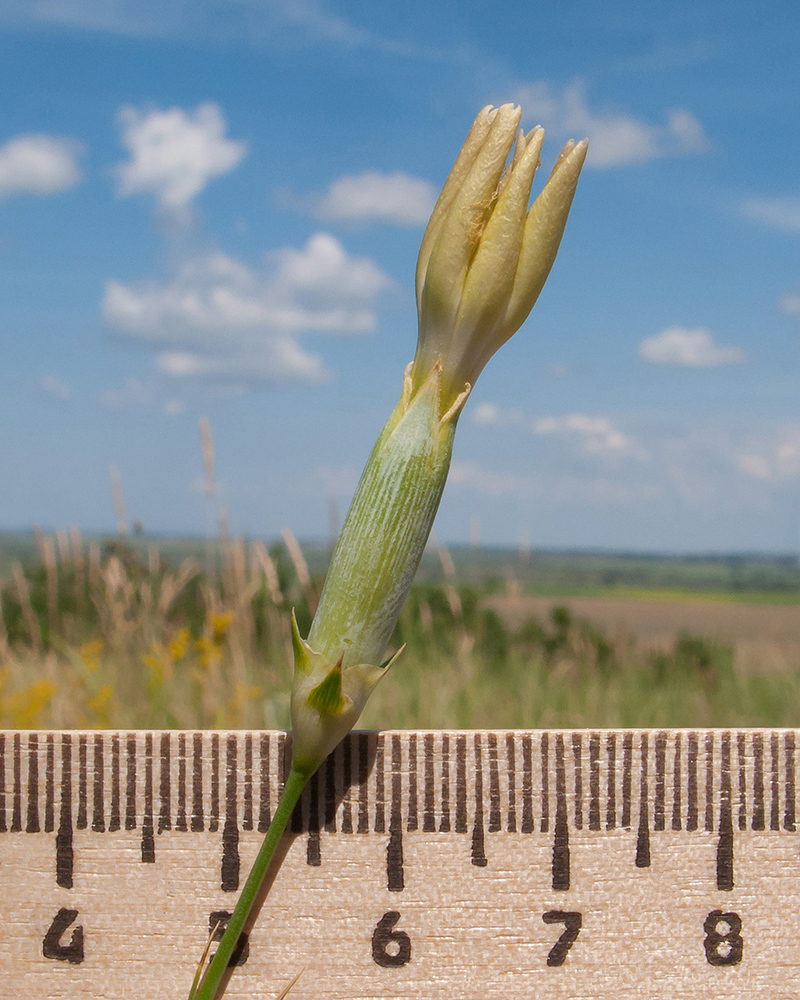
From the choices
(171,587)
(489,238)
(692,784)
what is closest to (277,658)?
(171,587)

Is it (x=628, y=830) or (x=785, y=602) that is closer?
(x=628, y=830)

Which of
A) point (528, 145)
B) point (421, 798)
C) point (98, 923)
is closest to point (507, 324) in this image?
point (528, 145)

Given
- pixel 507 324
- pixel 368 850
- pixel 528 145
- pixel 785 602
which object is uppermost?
pixel 528 145

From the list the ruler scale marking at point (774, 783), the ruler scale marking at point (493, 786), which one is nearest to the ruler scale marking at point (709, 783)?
the ruler scale marking at point (774, 783)

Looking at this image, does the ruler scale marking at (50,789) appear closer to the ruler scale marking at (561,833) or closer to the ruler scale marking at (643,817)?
the ruler scale marking at (561,833)

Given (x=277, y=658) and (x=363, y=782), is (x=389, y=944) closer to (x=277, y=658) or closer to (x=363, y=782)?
(x=363, y=782)

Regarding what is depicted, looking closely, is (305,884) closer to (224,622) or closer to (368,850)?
(368,850)
